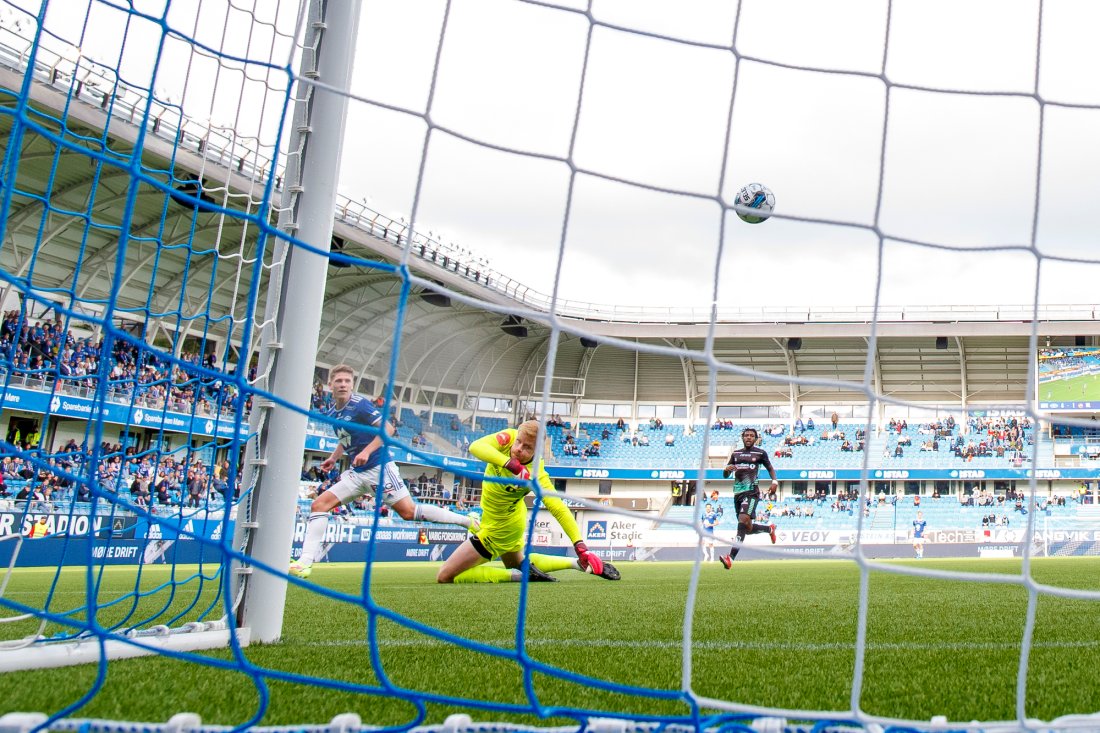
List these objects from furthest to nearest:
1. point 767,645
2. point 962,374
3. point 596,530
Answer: point 962,374
point 596,530
point 767,645

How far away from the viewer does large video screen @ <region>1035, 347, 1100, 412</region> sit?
24.5 metres

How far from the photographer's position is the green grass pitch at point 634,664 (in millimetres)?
2150

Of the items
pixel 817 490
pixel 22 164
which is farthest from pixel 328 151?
pixel 817 490

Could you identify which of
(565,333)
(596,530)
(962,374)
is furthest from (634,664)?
(962,374)

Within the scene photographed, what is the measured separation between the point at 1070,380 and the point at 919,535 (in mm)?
7087

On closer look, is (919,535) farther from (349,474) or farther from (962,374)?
(349,474)

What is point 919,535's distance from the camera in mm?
23031

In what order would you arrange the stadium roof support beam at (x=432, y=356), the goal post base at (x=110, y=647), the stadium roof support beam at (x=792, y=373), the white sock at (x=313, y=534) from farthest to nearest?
the stadium roof support beam at (x=792, y=373)
the stadium roof support beam at (x=432, y=356)
the white sock at (x=313, y=534)
the goal post base at (x=110, y=647)

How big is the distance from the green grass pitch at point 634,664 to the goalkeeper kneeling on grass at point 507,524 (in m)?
0.87

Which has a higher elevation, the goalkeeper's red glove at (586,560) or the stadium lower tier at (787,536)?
the goalkeeper's red glove at (586,560)

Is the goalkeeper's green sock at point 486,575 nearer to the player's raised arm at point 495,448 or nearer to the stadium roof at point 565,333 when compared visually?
the player's raised arm at point 495,448

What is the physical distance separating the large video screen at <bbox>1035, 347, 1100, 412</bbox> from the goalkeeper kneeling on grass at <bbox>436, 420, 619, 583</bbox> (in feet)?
73.0

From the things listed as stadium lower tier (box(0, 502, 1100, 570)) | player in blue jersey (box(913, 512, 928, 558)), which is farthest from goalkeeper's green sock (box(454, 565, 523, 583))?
player in blue jersey (box(913, 512, 928, 558))

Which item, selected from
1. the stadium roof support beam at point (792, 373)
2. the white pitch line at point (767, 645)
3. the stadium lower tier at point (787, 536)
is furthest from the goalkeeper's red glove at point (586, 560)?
the stadium roof support beam at point (792, 373)
